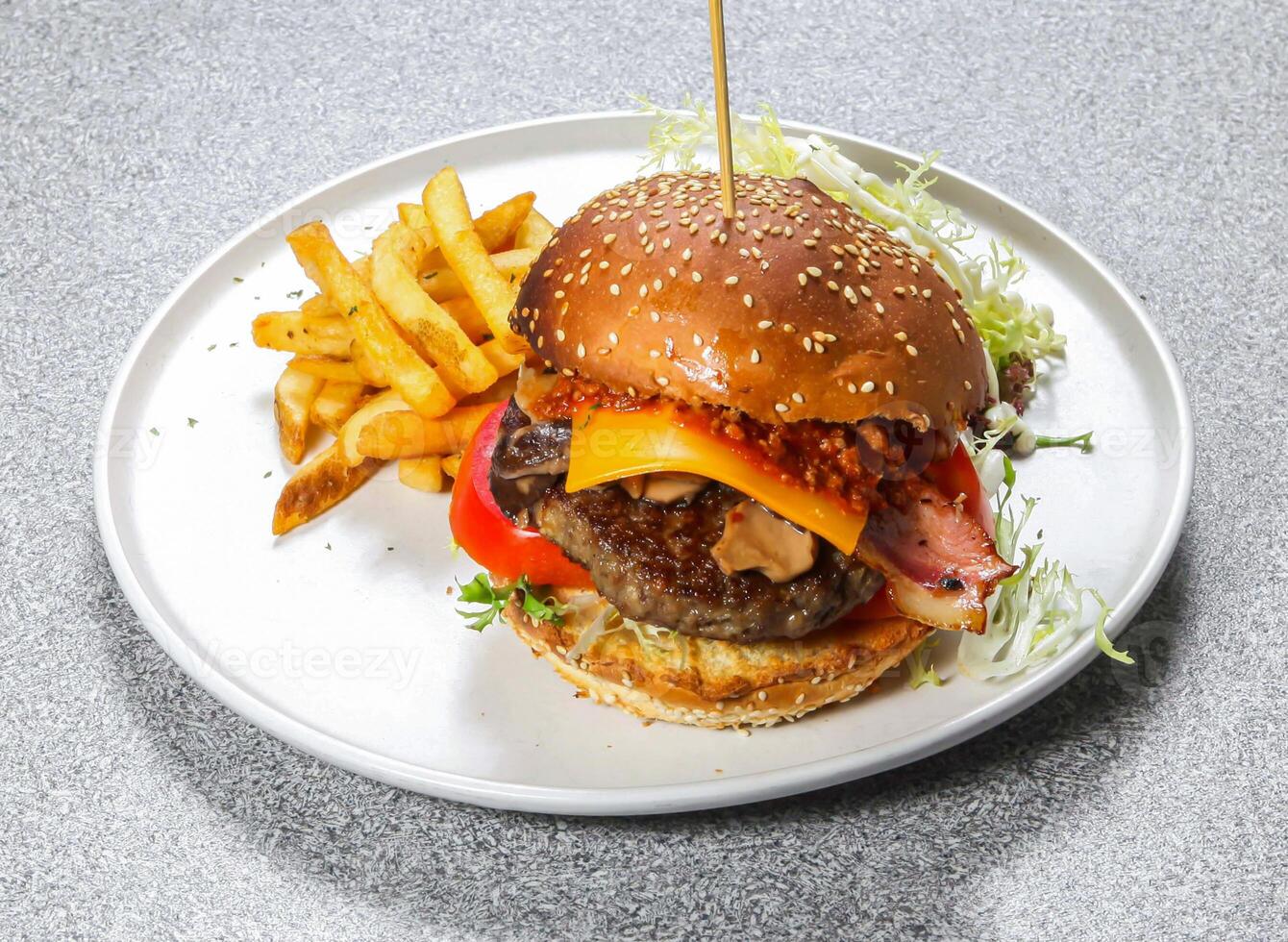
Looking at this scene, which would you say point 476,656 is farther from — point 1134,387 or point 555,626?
point 1134,387

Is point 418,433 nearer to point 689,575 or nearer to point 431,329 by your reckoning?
point 431,329

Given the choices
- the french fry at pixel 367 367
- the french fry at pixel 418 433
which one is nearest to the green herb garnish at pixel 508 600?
the french fry at pixel 418 433

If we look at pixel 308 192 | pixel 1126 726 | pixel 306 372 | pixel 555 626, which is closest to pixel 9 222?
pixel 308 192

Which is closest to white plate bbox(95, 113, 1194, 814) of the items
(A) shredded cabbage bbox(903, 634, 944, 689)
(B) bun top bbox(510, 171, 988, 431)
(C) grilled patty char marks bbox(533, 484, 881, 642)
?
(A) shredded cabbage bbox(903, 634, 944, 689)

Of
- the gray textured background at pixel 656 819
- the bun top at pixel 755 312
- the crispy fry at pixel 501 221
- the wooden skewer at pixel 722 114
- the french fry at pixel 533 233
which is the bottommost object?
the gray textured background at pixel 656 819

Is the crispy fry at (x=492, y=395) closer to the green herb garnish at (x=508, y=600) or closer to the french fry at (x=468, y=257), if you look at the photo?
the french fry at (x=468, y=257)
